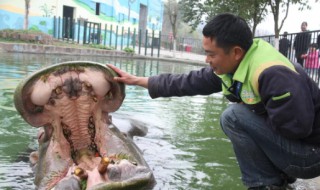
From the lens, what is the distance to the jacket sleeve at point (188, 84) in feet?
10.2

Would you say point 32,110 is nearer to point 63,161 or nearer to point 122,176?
point 63,161

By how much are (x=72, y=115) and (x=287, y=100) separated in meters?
1.40

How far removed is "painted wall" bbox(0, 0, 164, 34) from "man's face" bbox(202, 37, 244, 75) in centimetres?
2599

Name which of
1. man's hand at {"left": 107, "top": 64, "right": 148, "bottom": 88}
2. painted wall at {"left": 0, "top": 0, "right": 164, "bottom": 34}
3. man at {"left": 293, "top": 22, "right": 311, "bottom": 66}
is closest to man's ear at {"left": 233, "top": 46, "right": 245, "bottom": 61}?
man's hand at {"left": 107, "top": 64, "right": 148, "bottom": 88}

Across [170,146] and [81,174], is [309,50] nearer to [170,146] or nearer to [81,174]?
[170,146]

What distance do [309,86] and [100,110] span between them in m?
1.37

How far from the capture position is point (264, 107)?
8.35ft

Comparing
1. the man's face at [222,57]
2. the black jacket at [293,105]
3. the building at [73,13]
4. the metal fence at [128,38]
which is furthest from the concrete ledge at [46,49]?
the black jacket at [293,105]

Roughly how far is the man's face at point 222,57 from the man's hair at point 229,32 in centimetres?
3

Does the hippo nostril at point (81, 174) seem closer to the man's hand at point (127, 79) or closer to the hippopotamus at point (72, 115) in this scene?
the hippopotamus at point (72, 115)

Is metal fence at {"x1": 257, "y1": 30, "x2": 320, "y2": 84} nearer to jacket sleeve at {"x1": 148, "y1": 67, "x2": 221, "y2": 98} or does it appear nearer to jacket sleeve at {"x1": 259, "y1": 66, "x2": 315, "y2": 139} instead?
jacket sleeve at {"x1": 148, "y1": 67, "x2": 221, "y2": 98}

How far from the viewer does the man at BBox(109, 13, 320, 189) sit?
89.1 inches

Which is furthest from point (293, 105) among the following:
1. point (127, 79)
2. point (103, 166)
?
point (127, 79)

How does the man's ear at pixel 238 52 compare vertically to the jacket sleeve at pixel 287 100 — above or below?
above
